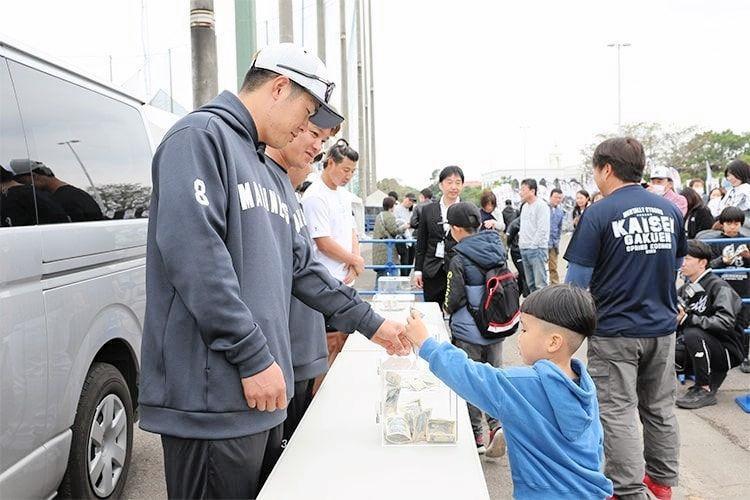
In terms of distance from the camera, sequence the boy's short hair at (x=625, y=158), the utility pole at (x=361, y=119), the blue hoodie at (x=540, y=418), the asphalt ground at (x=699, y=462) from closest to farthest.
A: the blue hoodie at (x=540, y=418) → the boy's short hair at (x=625, y=158) → the asphalt ground at (x=699, y=462) → the utility pole at (x=361, y=119)

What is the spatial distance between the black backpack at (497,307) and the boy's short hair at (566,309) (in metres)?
1.78

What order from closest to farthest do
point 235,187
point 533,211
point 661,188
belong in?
point 235,187
point 661,188
point 533,211

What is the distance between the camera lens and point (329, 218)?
4152mm

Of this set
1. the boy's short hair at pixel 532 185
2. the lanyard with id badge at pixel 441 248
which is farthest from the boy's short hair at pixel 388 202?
the lanyard with id badge at pixel 441 248

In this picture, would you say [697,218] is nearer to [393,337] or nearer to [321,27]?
[393,337]

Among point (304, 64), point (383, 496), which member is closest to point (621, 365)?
point (383, 496)

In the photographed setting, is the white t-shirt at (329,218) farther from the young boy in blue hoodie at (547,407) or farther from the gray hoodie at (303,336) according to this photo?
the young boy in blue hoodie at (547,407)

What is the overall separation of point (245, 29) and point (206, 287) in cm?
730

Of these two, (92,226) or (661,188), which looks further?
(661,188)

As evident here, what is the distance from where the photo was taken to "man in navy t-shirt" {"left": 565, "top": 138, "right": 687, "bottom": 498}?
324 centimetres

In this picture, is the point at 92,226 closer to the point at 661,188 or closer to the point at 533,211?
the point at 661,188

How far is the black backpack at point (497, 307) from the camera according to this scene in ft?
12.7

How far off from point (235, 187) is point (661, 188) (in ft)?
21.8

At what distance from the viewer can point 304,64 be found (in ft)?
6.46
